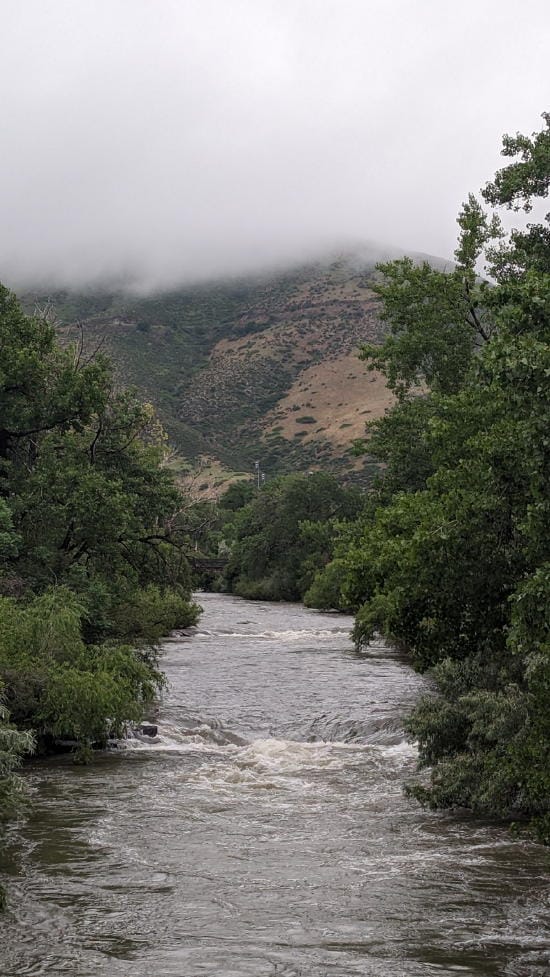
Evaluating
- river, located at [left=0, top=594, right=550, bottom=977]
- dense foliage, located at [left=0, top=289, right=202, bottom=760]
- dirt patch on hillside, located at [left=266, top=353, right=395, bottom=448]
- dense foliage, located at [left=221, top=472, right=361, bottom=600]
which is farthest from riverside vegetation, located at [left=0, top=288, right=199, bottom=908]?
dirt patch on hillside, located at [left=266, top=353, right=395, bottom=448]

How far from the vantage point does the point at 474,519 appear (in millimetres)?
13336

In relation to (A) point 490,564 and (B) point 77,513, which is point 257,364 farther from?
(A) point 490,564

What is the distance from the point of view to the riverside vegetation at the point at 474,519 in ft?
36.1

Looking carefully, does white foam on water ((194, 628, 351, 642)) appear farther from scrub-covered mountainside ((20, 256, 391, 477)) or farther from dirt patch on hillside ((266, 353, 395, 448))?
dirt patch on hillside ((266, 353, 395, 448))

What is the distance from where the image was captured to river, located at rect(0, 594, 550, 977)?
10703 millimetres

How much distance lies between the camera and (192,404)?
143 meters

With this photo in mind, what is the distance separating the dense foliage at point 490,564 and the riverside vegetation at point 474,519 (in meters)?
0.03

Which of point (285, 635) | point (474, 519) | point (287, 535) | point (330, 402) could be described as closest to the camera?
point (474, 519)

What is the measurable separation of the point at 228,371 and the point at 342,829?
141079mm

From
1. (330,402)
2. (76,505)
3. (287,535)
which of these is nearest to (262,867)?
(76,505)

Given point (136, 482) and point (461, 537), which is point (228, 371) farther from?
point (461, 537)

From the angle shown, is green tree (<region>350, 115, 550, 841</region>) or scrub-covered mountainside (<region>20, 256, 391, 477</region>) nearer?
green tree (<region>350, 115, 550, 841</region>)

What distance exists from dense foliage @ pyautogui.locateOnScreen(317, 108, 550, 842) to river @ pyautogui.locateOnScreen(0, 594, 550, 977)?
4.54 feet

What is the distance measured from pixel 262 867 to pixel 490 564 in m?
5.25
